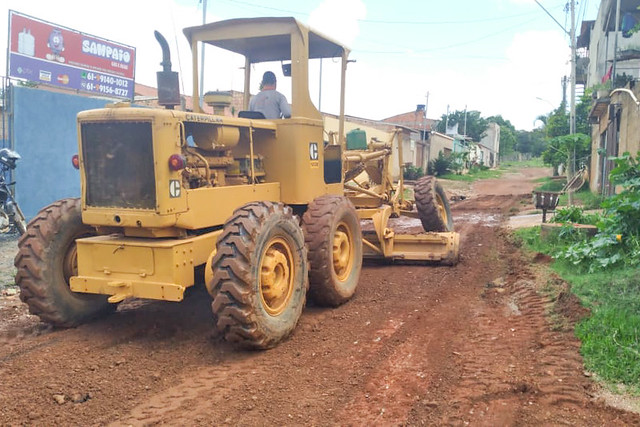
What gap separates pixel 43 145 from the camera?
11078 millimetres

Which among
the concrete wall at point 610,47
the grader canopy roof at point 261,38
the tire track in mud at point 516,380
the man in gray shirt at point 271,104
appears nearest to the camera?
the tire track in mud at point 516,380

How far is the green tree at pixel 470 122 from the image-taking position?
61009mm

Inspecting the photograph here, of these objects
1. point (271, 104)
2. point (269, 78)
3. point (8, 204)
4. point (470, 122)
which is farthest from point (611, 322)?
point (470, 122)

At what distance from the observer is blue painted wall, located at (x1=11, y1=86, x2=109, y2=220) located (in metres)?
10.7

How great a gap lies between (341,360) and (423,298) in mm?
2162

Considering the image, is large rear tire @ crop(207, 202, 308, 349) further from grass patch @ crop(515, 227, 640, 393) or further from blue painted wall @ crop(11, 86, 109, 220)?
blue painted wall @ crop(11, 86, 109, 220)

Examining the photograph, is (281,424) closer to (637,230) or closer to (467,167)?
(637,230)

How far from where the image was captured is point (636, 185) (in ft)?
20.4

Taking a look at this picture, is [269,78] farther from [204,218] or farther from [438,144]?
[438,144]

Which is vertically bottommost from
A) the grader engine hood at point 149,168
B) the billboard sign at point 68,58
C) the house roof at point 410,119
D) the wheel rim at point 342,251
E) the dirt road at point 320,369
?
the dirt road at point 320,369

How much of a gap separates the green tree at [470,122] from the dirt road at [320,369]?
2249 inches

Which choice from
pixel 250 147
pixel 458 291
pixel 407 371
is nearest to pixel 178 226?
pixel 250 147

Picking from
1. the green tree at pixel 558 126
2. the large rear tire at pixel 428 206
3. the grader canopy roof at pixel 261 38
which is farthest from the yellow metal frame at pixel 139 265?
the green tree at pixel 558 126

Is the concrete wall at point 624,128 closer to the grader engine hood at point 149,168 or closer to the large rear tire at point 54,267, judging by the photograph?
the grader engine hood at point 149,168
